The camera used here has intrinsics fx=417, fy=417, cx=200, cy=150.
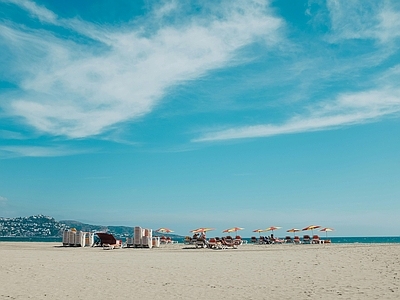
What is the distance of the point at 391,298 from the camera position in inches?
314

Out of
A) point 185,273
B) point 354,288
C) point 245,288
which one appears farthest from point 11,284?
point 354,288

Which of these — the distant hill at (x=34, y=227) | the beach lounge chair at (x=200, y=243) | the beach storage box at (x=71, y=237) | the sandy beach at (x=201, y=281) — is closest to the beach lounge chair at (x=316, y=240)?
the beach lounge chair at (x=200, y=243)

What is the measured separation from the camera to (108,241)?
28.3 metres

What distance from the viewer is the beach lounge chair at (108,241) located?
2702 cm

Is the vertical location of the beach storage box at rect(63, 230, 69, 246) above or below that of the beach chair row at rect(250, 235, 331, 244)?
above

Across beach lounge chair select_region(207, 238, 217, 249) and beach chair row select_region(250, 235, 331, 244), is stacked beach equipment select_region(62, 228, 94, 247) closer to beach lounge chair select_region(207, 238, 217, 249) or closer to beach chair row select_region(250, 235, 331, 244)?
beach lounge chair select_region(207, 238, 217, 249)

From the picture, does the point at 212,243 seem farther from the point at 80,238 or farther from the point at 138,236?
the point at 80,238

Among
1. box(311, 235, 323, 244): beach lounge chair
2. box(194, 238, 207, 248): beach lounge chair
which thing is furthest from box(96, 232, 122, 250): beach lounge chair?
box(311, 235, 323, 244): beach lounge chair

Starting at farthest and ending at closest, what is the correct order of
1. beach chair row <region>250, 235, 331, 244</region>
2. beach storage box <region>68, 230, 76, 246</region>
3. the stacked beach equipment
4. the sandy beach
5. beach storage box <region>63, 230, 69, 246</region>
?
1. beach chair row <region>250, 235, 331, 244</region>
2. beach storage box <region>63, 230, 69, 246</region>
3. beach storage box <region>68, 230, 76, 246</region>
4. the stacked beach equipment
5. the sandy beach

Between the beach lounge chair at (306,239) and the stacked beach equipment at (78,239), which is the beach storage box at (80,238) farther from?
the beach lounge chair at (306,239)

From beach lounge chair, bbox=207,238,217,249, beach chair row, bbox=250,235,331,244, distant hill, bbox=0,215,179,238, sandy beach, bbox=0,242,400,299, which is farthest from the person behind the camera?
distant hill, bbox=0,215,179,238

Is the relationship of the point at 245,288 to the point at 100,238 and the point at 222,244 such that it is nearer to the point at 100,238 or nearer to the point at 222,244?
the point at 222,244

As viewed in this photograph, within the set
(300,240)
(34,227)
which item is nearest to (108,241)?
(300,240)

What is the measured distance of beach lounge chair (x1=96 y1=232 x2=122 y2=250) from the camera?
27023 mm
